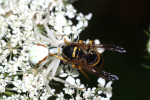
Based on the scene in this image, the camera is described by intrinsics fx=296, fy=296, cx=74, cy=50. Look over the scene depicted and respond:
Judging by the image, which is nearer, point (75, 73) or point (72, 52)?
point (72, 52)

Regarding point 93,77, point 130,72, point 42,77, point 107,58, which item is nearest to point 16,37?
point 42,77

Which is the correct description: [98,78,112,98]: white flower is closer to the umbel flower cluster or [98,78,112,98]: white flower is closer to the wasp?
the umbel flower cluster

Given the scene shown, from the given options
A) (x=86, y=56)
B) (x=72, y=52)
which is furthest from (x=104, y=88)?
(x=72, y=52)

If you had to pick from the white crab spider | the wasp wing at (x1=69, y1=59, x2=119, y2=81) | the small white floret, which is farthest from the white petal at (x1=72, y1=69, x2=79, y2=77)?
the small white floret

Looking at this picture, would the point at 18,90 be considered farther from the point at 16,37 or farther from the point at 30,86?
the point at 16,37

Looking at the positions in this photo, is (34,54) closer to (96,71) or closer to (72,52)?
(72,52)

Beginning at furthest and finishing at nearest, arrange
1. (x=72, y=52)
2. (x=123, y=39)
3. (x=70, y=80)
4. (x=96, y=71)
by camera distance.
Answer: (x=123, y=39) < (x=70, y=80) < (x=72, y=52) < (x=96, y=71)
